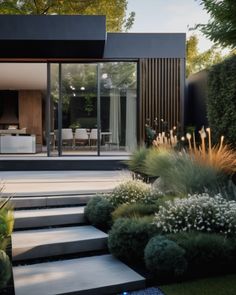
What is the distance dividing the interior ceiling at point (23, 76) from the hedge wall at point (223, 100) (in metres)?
5.67

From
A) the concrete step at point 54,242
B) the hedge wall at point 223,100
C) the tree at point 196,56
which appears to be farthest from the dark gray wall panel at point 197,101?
the tree at point 196,56

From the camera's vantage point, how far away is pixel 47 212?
5.39 meters

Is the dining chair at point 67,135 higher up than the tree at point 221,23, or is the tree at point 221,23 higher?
the tree at point 221,23

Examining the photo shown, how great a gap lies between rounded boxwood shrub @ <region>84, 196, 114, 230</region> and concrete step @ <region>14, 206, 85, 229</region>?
0.22 metres

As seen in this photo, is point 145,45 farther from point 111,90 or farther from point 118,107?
point 118,107

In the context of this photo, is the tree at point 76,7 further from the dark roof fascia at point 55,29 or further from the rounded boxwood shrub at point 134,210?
the rounded boxwood shrub at point 134,210

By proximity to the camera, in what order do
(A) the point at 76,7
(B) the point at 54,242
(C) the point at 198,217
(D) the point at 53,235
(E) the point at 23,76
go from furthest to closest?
(A) the point at 76,7, (E) the point at 23,76, (D) the point at 53,235, (B) the point at 54,242, (C) the point at 198,217

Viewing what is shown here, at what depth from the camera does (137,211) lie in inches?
190

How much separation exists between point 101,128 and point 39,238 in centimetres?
682

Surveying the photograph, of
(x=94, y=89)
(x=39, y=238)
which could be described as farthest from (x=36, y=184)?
(x=94, y=89)

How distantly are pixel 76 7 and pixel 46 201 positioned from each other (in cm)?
1566

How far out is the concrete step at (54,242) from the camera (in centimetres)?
430

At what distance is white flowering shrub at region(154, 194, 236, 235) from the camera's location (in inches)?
166

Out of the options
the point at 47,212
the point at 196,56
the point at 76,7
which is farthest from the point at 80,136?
the point at 196,56
